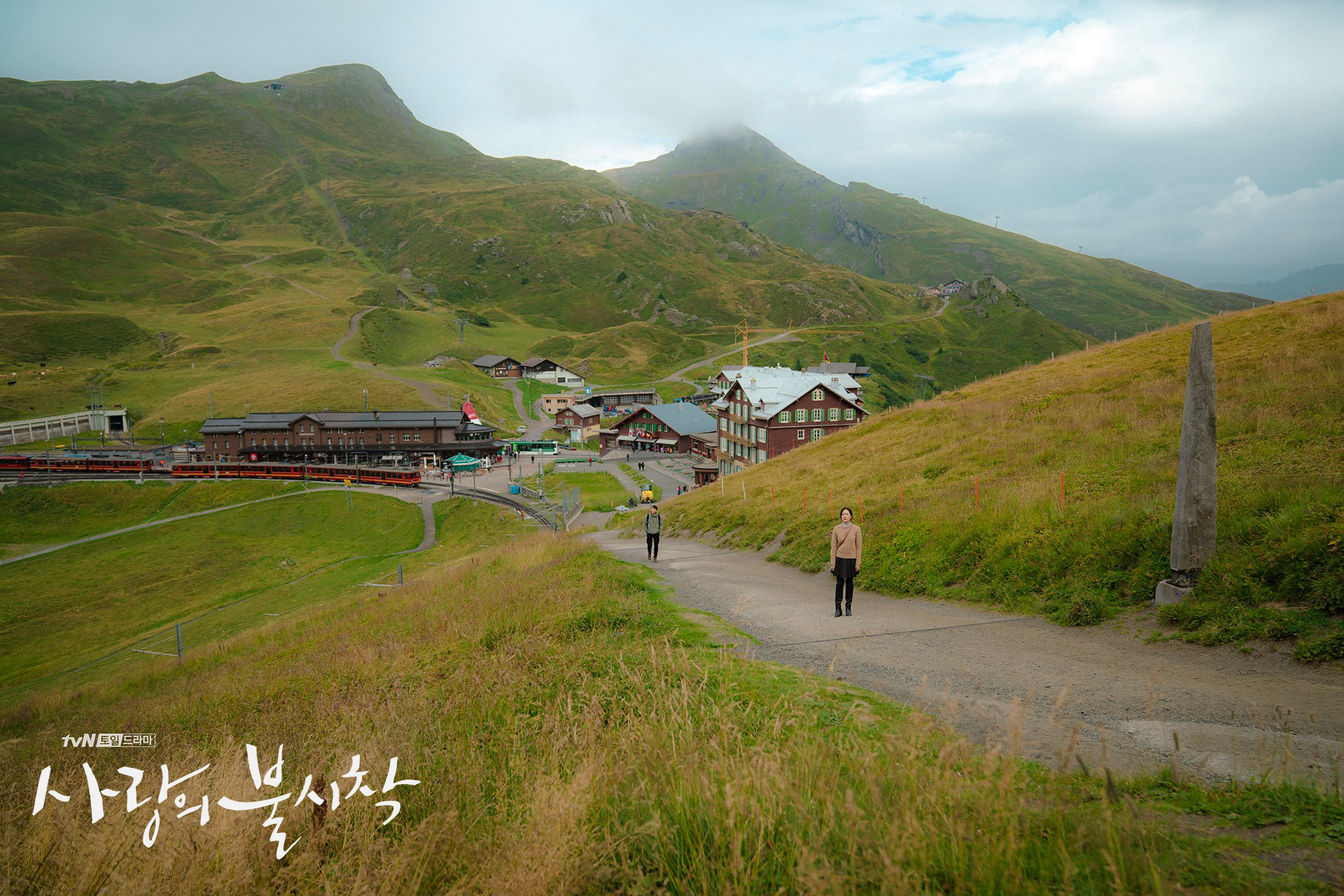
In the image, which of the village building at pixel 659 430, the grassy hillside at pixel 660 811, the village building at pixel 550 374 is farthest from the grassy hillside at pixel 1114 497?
the village building at pixel 550 374

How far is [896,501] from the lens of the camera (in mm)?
18125

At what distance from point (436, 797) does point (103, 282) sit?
859 feet

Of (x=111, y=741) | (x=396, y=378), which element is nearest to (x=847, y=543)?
(x=111, y=741)

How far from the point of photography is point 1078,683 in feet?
25.3

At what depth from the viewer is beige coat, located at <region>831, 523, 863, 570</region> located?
39.2ft

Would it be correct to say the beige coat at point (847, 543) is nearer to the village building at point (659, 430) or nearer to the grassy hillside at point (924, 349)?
the village building at point (659, 430)

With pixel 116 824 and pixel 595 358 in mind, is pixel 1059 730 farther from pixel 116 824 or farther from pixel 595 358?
pixel 595 358

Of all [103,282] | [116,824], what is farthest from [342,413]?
[103,282]

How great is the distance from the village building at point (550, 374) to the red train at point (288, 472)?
6943cm

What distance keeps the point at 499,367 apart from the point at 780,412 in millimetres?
101715

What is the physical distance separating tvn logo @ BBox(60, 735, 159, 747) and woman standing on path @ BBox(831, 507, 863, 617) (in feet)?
36.1

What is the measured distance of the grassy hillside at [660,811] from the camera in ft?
10.4

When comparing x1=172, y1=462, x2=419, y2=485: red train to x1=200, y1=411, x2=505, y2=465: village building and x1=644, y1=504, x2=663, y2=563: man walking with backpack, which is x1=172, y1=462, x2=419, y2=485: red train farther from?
x1=644, y1=504, x2=663, y2=563: man walking with backpack

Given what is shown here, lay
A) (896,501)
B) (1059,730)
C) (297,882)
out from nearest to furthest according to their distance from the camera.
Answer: (297,882) → (1059,730) → (896,501)
